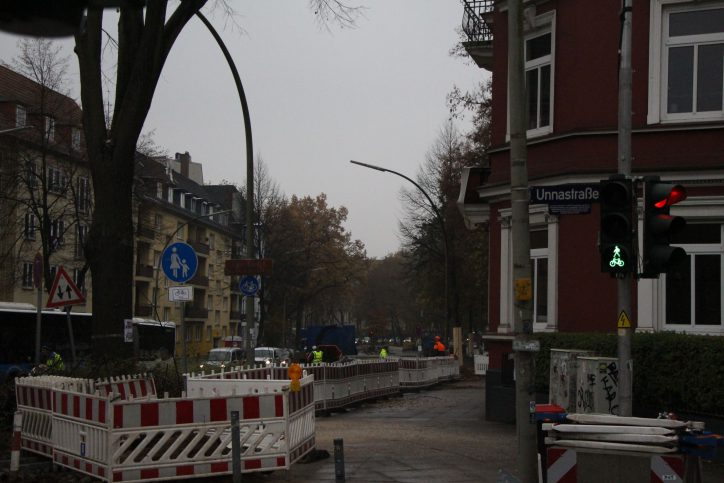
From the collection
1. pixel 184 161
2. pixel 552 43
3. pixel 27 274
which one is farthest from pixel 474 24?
pixel 184 161

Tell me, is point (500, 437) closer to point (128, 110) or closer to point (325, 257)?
point (128, 110)

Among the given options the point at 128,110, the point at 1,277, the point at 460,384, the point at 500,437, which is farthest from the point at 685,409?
the point at 1,277

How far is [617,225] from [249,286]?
11.3m

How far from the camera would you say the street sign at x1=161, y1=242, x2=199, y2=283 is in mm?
14812

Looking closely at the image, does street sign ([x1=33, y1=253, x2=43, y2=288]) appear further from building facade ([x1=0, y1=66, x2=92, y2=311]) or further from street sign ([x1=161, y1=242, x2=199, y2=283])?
building facade ([x1=0, y1=66, x2=92, y2=311])

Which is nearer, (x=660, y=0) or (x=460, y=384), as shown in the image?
(x=660, y=0)

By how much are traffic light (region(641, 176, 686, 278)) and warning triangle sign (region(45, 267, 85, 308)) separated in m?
9.46

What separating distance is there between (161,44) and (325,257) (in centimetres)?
5778

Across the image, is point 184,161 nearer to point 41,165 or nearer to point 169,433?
point 41,165

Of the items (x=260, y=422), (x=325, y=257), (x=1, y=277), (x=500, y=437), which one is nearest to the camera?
(x=260, y=422)

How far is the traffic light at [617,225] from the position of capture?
33.0 ft

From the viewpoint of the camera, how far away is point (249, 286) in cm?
2011

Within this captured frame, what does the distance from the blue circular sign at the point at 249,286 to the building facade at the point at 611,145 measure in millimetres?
5009

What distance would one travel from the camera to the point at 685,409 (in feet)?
46.6
